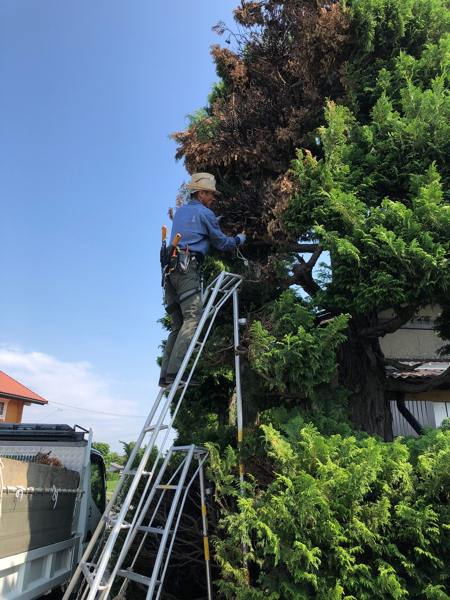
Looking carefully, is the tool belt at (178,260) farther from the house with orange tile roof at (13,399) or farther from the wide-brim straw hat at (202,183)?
the house with orange tile roof at (13,399)

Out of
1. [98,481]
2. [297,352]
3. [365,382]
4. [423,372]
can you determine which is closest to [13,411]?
[98,481]

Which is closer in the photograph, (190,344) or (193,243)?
(190,344)

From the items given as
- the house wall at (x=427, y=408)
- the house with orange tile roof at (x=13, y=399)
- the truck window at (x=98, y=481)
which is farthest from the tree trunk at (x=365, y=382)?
the house with orange tile roof at (x=13, y=399)

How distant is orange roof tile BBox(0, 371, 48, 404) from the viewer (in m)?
17.6

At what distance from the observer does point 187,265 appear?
4645 mm

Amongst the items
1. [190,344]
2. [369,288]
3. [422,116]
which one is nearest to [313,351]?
[369,288]

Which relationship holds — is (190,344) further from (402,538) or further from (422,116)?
(422,116)

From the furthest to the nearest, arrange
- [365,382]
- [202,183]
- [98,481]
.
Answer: [98,481]
[365,382]
[202,183]

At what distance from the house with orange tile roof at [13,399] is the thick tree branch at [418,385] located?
1558 cm

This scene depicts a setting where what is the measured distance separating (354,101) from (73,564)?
6.72 m

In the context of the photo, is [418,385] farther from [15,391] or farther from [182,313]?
[15,391]

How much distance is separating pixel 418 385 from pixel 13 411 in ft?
58.7

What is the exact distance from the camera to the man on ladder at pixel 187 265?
179 inches

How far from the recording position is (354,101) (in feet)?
19.1
